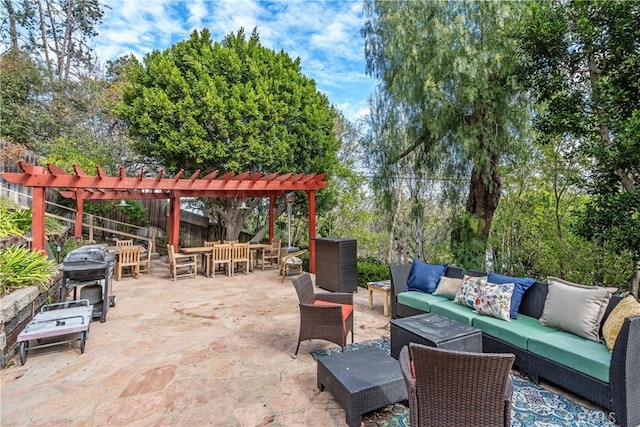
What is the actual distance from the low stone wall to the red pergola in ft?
6.88

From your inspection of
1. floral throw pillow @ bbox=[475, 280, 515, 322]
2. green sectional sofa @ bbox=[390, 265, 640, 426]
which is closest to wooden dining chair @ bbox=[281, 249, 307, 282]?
green sectional sofa @ bbox=[390, 265, 640, 426]

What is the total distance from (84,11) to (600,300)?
19.2 m

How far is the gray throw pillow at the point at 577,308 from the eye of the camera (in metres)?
2.79

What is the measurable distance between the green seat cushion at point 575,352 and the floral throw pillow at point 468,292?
84cm

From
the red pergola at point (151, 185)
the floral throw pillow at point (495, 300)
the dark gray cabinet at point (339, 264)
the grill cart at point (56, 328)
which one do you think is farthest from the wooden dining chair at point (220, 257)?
the floral throw pillow at point (495, 300)

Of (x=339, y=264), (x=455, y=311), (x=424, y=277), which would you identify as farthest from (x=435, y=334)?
(x=339, y=264)

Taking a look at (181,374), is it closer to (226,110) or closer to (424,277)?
(424,277)

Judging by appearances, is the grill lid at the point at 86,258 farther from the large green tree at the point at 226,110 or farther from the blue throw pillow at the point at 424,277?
the blue throw pillow at the point at 424,277

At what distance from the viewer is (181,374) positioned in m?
3.11

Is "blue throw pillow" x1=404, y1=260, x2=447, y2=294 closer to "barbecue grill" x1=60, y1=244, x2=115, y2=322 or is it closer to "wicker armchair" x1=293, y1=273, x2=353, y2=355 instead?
"wicker armchair" x1=293, y1=273, x2=353, y2=355

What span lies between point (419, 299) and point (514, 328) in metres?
1.22

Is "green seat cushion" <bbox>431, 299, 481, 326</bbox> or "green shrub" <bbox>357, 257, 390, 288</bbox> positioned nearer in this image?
"green seat cushion" <bbox>431, 299, 481, 326</bbox>

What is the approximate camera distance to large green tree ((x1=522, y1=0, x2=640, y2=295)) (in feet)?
10.5

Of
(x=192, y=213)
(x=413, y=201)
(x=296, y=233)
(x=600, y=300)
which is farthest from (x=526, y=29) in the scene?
(x=192, y=213)
